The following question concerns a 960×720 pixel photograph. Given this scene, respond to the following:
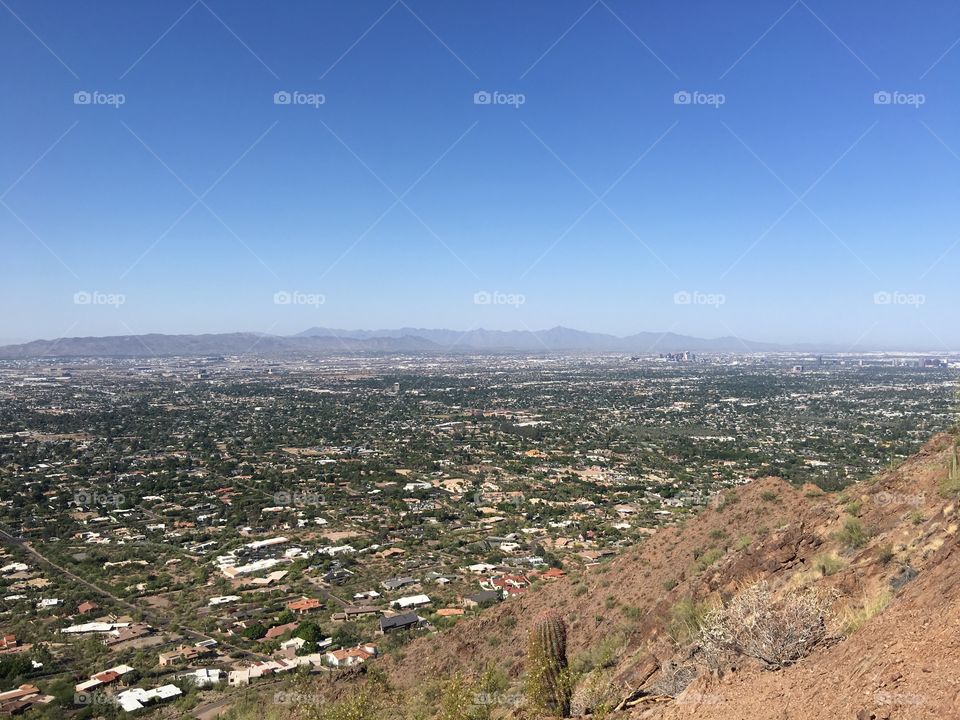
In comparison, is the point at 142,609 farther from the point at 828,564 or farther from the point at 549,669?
the point at 828,564

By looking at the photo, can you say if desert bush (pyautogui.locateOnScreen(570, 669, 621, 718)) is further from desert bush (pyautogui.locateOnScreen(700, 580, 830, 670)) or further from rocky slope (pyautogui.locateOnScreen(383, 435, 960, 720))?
desert bush (pyautogui.locateOnScreen(700, 580, 830, 670))

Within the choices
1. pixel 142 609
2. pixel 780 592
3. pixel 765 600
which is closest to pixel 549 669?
pixel 765 600

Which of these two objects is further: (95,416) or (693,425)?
(95,416)

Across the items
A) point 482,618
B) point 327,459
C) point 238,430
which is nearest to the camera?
point 482,618

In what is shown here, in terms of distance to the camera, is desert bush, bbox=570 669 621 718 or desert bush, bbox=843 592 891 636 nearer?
desert bush, bbox=843 592 891 636

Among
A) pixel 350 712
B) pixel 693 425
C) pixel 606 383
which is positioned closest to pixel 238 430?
pixel 693 425

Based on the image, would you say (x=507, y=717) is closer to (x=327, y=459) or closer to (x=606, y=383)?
(x=327, y=459)

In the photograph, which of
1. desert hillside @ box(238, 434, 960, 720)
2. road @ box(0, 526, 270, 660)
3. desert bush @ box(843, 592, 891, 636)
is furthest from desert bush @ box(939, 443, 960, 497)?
road @ box(0, 526, 270, 660)
